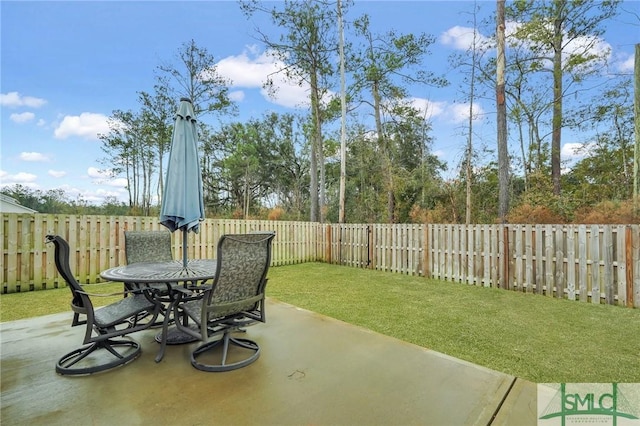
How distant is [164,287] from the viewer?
2787 millimetres

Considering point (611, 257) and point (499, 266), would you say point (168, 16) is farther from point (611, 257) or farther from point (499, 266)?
point (611, 257)

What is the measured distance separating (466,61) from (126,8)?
1002 cm

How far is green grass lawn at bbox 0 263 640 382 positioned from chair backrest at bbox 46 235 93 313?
2548 mm

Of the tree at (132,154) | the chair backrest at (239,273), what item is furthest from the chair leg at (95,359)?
the tree at (132,154)

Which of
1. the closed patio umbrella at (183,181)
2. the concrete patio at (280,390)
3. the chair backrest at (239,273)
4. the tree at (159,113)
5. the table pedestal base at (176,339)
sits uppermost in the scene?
the tree at (159,113)

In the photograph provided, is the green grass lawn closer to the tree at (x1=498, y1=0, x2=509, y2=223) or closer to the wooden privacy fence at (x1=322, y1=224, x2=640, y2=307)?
the wooden privacy fence at (x1=322, y1=224, x2=640, y2=307)

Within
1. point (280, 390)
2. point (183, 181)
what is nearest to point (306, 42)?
point (183, 181)

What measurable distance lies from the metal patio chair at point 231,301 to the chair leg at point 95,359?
482 millimetres

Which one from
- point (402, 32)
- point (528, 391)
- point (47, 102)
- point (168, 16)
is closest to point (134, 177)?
point (47, 102)

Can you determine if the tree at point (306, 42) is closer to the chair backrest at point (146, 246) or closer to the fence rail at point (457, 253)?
the fence rail at point (457, 253)

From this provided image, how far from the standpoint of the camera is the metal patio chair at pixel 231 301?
2.08 meters

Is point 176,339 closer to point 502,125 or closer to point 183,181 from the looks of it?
point 183,181

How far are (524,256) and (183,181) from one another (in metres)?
5.86

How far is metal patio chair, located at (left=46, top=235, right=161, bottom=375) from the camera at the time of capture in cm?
209
